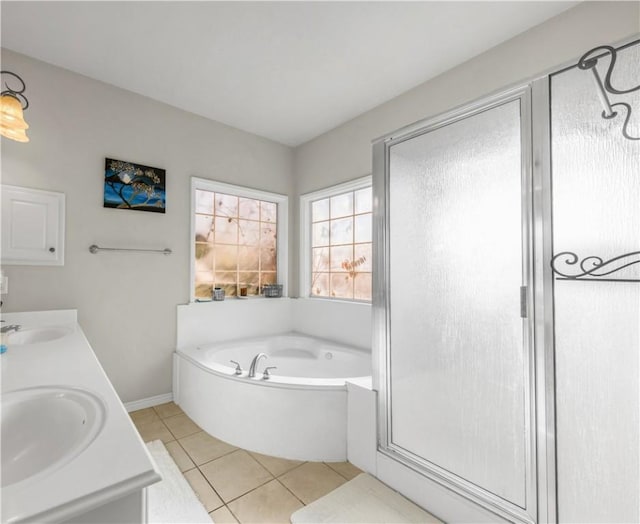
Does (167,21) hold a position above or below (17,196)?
above

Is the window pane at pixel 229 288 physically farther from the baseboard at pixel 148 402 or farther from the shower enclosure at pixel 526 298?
the shower enclosure at pixel 526 298

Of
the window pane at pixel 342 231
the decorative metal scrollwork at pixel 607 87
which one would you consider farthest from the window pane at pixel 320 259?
the decorative metal scrollwork at pixel 607 87

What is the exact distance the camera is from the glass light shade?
1385 millimetres

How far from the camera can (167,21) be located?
6.41 ft

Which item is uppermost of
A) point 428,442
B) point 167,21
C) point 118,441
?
point 167,21

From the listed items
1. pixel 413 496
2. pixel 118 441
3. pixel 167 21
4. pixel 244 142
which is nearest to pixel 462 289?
pixel 413 496

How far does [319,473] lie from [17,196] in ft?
8.88

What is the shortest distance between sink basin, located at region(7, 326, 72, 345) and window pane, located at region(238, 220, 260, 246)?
1.83 metres

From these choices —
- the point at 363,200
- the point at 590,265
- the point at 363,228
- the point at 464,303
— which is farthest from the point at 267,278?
the point at 590,265

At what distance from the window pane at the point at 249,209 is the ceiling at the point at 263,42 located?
41.1 inches

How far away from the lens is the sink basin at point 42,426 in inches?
28.6

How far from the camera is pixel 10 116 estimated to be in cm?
141

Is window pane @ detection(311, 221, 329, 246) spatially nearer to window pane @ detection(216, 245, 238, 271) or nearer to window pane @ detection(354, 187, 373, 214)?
window pane @ detection(354, 187, 373, 214)

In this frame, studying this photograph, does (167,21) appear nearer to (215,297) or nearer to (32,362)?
(32,362)
